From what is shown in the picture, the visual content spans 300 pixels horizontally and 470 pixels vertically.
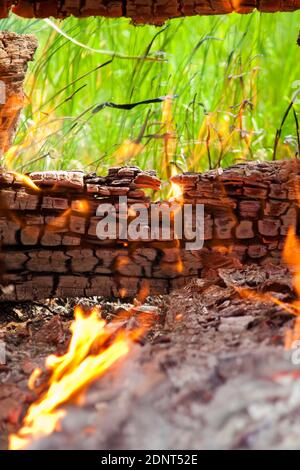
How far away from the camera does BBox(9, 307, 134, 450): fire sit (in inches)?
65.4

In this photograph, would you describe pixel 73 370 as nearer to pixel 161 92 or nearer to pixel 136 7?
pixel 136 7

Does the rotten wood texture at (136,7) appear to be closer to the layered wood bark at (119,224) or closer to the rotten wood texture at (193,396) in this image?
the layered wood bark at (119,224)

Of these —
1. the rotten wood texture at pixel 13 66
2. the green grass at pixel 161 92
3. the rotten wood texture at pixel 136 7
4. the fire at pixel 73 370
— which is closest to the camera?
the fire at pixel 73 370

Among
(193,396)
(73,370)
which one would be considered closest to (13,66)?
(73,370)

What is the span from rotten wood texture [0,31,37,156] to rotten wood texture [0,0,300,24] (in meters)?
0.25

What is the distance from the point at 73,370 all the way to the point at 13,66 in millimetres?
1480

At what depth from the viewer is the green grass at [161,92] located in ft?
13.0

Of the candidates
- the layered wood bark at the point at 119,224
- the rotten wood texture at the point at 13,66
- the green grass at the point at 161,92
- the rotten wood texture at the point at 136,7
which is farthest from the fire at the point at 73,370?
the green grass at the point at 161,92

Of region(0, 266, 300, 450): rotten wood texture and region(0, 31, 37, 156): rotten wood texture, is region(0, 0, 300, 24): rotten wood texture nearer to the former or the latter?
region(0, 31, 37, 156): rotten wood texture

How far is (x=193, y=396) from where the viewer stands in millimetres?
1569

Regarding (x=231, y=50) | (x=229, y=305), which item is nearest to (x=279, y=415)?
(x=229, y=305)

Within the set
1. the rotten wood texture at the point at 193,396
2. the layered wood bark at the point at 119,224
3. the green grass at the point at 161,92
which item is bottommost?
the rotten wood texture at the point at 193,396

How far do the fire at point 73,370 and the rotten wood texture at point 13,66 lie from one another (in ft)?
3.55

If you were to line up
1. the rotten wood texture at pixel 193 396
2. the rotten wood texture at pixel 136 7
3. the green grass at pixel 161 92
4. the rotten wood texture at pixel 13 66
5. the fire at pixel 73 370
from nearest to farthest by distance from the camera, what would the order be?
the rotten wood texture at pixel 193 396 → the fire at pixel 73 370 → the rotten wood texture at pixel 136 7 → the rotten wood texture at pixel 13 66 → the green grass at pixel 161 92
